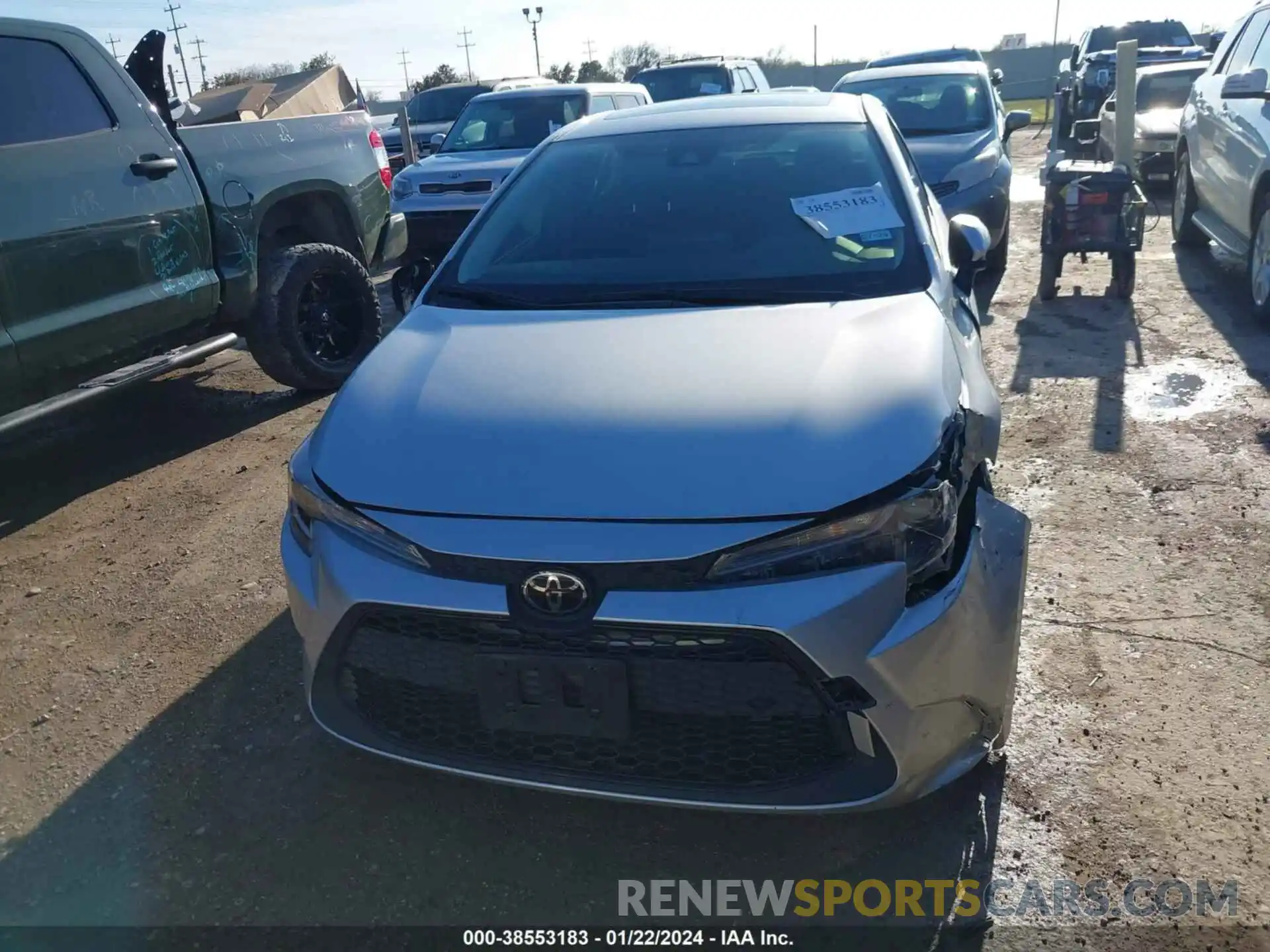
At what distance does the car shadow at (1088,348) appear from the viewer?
16.6 ft

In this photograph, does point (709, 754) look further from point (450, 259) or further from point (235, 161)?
point (235, 161)

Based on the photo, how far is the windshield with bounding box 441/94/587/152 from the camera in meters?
10.4

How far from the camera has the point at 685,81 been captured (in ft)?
46.4

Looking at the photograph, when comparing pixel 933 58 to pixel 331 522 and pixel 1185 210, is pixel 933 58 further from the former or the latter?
pixel 331 522

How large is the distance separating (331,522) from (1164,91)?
12617 mm

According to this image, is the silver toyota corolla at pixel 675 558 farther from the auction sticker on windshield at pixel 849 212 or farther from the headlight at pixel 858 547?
the auction sticker on windshield at pixel 849 212

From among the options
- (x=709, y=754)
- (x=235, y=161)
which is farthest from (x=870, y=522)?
(x=235, y=161)

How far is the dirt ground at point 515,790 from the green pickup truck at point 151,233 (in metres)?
0.76

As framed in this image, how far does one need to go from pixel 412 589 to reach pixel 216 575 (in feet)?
6.91

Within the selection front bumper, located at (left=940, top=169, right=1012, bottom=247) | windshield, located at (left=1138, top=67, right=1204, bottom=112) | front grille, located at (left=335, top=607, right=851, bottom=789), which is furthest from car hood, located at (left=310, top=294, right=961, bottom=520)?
windshield, located at (left=1138, top=67, right=1204, bottom=112)

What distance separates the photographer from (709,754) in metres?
2.15

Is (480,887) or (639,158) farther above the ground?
(639,158)

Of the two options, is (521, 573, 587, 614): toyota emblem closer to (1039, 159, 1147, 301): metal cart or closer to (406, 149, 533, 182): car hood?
(1039, 159, 1147, 301): metal cart

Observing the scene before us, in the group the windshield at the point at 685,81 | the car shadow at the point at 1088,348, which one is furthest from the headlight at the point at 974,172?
the windshield at the point at 685,81
